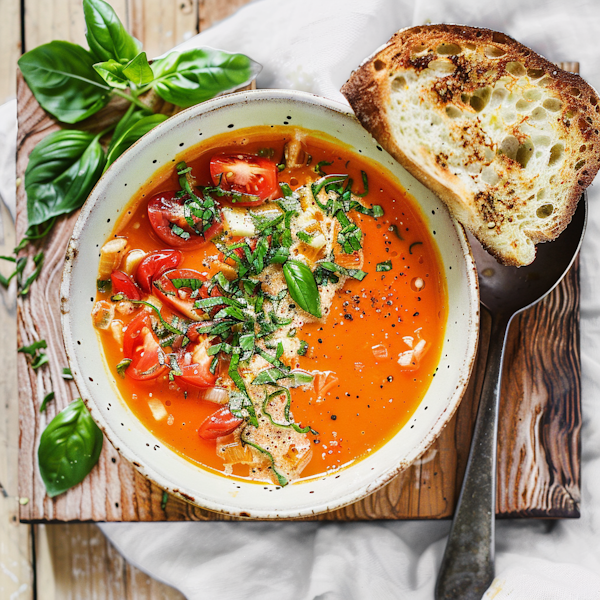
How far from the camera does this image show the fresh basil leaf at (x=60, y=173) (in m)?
2.40

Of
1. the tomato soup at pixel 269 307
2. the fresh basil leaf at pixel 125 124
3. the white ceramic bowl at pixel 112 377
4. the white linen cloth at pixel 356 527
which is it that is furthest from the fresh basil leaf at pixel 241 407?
the fresh basil leaf at pixel 125 124

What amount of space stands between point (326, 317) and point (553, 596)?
1577 millimetres

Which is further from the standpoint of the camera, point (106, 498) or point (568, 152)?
point (106, 498)

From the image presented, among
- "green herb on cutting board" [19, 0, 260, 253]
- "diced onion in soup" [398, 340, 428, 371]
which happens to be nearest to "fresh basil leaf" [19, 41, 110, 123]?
"green herb on cutting board" [19, 0, 260, 253]

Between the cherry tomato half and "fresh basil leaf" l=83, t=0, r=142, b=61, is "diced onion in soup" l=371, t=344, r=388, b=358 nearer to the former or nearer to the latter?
the cherry tomato half

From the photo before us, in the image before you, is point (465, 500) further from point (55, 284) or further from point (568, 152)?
point (55, 284)

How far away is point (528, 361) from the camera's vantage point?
2506mm

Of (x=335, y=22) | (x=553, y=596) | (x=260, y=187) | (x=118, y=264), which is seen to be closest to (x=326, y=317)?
(x=260, y=187)

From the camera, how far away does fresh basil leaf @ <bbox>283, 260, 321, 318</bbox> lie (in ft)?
7.09

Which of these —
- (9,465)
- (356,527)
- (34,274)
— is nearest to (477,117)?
(356,527)

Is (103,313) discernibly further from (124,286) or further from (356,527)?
(356,527)

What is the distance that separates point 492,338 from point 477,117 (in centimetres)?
89

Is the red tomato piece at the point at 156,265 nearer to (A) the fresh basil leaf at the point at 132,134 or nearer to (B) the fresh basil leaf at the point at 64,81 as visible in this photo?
(A) the fresh basil leaf at the point at 132,134

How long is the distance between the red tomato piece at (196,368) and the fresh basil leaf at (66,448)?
1.57 feet
